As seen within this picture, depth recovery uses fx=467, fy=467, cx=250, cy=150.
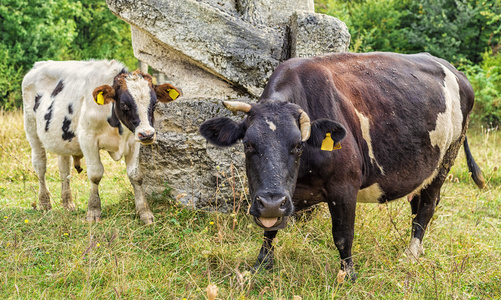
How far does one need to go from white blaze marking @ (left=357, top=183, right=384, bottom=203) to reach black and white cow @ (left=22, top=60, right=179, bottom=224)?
2.15 meters

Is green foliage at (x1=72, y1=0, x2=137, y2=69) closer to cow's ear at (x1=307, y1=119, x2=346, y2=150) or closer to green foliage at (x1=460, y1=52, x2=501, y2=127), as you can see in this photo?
green foliage at (x1=460, y1=52, x2=501, y2=127)

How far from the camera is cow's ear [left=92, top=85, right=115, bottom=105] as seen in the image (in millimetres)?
4844

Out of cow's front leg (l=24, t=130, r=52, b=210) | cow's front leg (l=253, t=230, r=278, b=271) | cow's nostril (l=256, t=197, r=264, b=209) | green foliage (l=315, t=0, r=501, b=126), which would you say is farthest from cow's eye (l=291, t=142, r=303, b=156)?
green foliage (l=315, t=0, r=501, b=126)

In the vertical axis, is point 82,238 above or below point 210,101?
below

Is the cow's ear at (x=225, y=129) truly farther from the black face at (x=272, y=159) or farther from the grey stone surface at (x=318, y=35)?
the grey stone surface at (x=318, y=35)

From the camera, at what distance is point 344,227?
3953 mm

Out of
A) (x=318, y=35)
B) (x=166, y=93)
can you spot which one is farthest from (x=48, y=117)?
(x=318, y=35)

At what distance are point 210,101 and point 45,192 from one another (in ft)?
8.37

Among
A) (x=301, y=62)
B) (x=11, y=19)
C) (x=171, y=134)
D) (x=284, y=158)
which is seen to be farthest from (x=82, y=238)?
(x=11, y=19)

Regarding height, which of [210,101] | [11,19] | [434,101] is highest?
[434,101]

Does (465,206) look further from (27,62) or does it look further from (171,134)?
(27,62)

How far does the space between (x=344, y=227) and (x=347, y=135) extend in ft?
2.56

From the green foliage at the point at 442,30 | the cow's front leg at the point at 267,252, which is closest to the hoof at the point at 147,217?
the cow's front leg at the point at 267,252

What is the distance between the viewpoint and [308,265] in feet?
13.6
